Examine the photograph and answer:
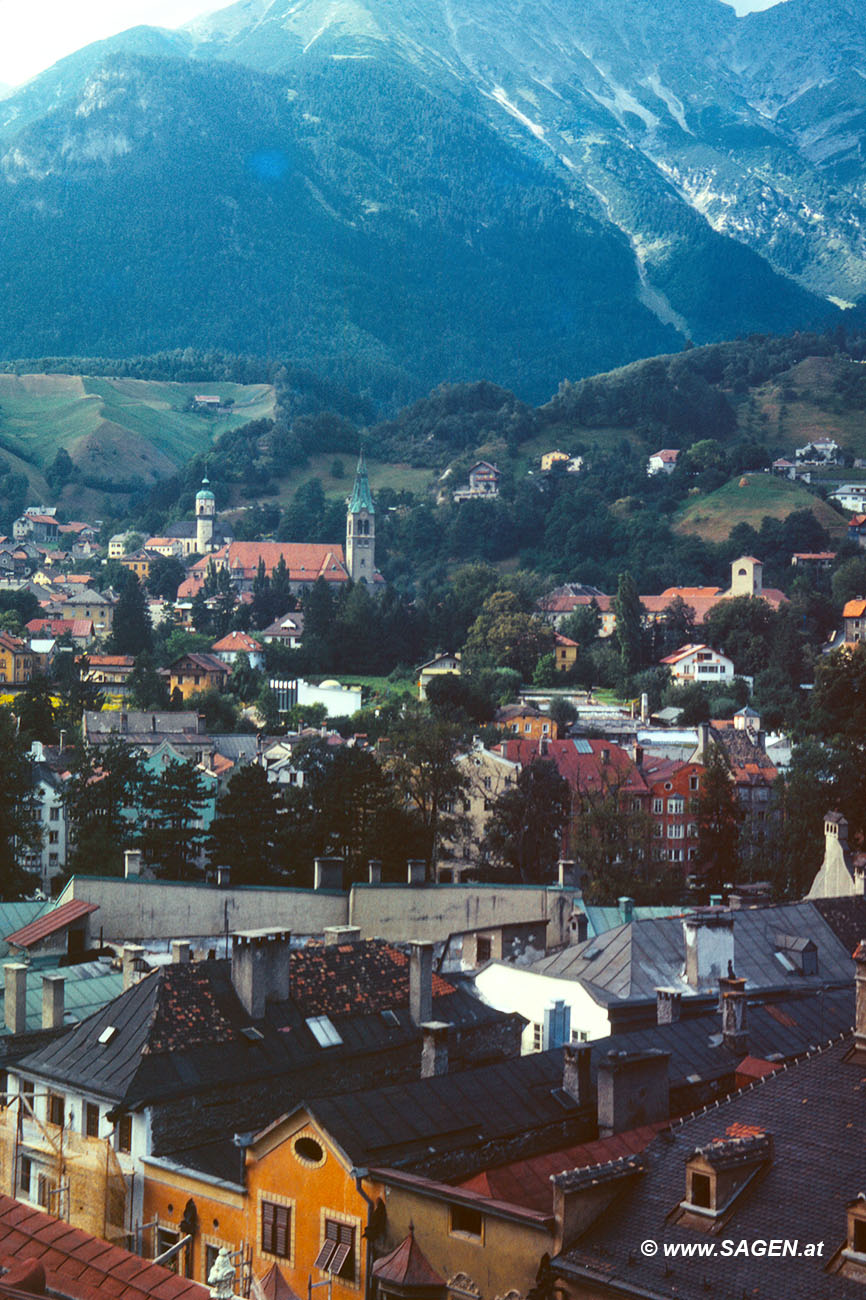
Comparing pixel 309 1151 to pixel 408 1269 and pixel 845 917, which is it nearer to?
pixel 408 1269

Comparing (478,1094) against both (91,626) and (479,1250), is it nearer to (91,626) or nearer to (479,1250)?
(479,1250)

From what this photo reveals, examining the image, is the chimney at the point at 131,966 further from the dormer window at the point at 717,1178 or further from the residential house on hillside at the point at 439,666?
the residential house on hillside at the point at 439,666

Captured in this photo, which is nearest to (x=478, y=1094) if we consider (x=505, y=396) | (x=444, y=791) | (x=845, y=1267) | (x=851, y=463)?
(x=845, y=1267)

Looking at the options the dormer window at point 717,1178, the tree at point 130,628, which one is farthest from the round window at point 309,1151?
the tree at point 130,628

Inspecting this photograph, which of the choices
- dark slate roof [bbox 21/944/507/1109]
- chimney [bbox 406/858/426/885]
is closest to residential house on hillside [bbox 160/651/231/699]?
chimney [bbox 406/858/426/885]

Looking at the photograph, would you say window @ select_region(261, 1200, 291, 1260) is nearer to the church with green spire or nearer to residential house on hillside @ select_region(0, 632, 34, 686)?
residential house on hillside @ select_region(0, 632, 34, 686)

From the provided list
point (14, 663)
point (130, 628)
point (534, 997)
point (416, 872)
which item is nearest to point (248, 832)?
point (416, 872)
